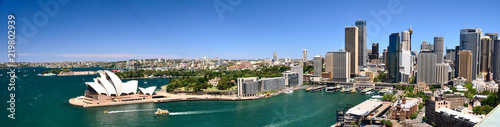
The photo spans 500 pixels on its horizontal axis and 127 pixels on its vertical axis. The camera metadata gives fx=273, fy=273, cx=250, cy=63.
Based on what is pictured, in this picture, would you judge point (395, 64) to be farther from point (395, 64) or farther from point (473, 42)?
point (473, 42)

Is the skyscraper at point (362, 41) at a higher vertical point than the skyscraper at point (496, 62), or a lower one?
higher

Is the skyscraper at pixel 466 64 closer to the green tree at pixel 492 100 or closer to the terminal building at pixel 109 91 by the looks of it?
the green tree at pixel 492 100

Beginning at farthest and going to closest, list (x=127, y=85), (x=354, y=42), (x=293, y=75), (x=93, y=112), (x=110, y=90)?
(x=354, y=42) < (x=293, y=75) < (x=127, y=85) < (x=110, y=90) < (x=93, y=112)

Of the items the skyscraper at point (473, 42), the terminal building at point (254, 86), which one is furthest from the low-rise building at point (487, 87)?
the terminal building at point (254, 86)

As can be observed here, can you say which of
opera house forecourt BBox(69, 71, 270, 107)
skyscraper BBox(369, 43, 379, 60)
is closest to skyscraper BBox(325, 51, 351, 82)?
opera house forecourt BBox(69, 71, 270, 107)

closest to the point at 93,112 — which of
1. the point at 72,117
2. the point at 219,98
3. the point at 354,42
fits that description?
the point at 72,117

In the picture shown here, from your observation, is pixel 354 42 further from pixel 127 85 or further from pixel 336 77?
pixel 127 85
